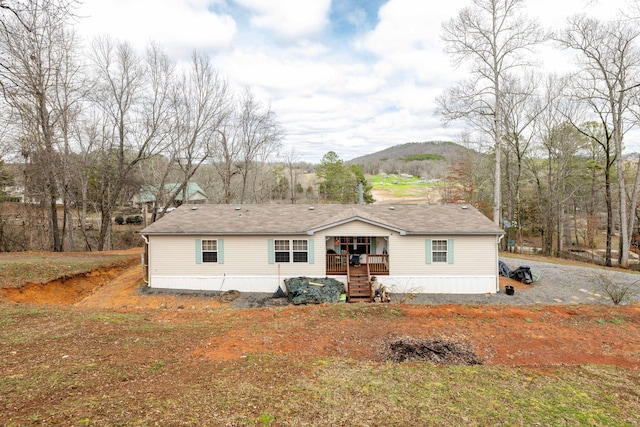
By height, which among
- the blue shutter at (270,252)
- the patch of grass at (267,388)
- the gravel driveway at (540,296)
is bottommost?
the gravel driveway at (540,296)

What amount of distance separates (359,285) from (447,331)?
605cm

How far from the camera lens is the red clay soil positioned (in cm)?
722

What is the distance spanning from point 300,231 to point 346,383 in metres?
9.36

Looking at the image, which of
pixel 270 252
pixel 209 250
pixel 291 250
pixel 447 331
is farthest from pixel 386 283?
pixel 209 250

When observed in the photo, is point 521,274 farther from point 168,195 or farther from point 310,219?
point 168,195

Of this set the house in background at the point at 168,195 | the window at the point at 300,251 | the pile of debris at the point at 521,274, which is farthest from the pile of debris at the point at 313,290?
the house in background at the point at 168,195

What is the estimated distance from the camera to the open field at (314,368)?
4.59 meters

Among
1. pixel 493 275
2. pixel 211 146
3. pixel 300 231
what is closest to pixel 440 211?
pixel 493 275

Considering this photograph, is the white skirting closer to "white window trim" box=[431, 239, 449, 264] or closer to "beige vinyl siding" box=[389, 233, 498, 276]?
"beige vinyl siding" box=[389, 233, 498, 276]

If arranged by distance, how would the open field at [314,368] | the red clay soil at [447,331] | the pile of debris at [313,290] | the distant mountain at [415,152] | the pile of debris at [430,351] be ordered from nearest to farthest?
the open field at [314,368] → the pile of debris at [430,351] → the red clay soil at [447,331] → the pile of debris at [313,290] → the distant mountain at [415,152]

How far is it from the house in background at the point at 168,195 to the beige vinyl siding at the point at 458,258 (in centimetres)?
1841

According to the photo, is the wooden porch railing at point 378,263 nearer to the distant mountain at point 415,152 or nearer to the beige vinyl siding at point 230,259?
the beige vinyl siding at point 230,259

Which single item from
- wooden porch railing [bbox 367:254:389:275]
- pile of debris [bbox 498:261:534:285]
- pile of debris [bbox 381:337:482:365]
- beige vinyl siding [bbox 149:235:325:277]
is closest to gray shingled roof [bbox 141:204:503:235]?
beige vinyl siding [bbox 149:235:325:277]

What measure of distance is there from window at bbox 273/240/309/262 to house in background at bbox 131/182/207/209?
1366 centimetres
